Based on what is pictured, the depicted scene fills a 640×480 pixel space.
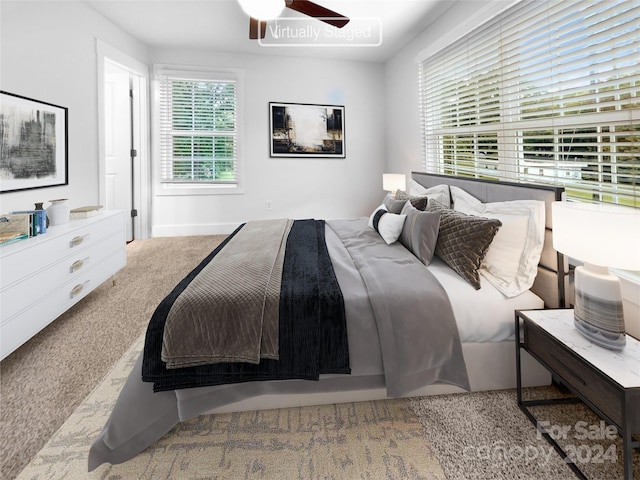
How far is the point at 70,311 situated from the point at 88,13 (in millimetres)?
3043

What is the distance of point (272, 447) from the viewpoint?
1.32 meters

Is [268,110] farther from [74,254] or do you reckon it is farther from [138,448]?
[138,448]

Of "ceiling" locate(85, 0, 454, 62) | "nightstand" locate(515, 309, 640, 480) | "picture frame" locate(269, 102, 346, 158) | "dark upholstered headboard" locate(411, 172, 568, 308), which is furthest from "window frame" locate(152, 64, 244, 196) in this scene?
"nightstand" locate(515, 309, 640, 480)

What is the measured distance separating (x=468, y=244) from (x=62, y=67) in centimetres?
375

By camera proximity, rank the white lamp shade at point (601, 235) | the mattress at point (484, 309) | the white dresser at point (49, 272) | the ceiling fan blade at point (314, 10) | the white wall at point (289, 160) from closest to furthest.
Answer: the white lamp shade at point (601, 235) → the mattress at point (484, 309) → the white dresser at point (49, 272) → the ceiling fan blade at point (314, 10) → the white wall at point (289, 160)

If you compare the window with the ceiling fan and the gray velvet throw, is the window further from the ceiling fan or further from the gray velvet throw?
the gray velvet throw

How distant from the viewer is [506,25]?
2480 millimetres

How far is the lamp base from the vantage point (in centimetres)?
120

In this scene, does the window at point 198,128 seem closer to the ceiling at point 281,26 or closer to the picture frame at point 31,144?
the ceiling at point 281,26

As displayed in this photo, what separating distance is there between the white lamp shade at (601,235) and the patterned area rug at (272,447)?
3.21 ft

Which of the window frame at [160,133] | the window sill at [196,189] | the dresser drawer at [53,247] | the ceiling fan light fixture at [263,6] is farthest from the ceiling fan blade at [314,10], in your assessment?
the window sill at [196,189]

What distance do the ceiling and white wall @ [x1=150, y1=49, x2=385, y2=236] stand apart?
19 centimetres

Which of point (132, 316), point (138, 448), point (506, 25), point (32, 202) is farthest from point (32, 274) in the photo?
point (506, 25)

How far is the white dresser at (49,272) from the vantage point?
5.95 ft
